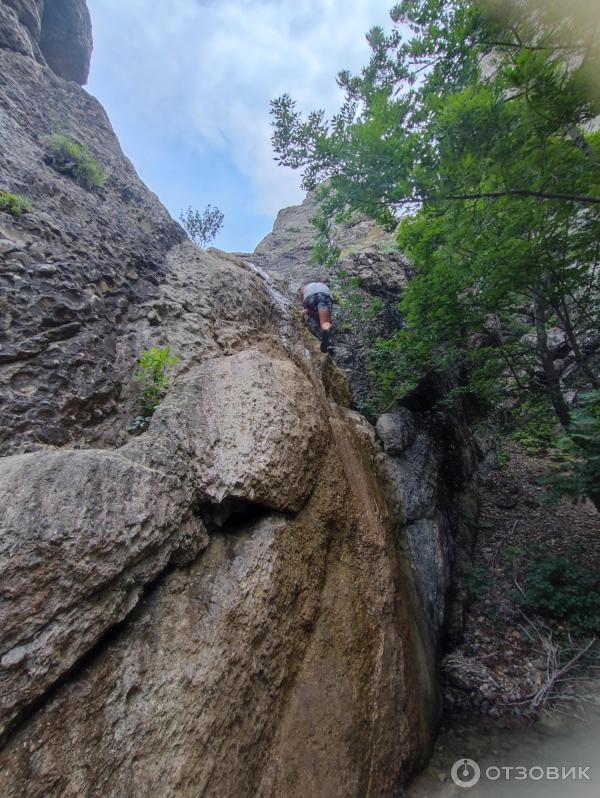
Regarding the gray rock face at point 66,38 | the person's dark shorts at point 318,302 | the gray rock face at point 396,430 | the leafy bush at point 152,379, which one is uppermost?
the gray rock face at point 66,38

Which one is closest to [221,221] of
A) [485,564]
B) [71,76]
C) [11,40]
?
[71,76]

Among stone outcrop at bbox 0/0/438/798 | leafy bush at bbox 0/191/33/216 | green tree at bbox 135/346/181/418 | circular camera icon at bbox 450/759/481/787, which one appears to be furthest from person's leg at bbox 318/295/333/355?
circular camera icon at bbox 450/759/481/787

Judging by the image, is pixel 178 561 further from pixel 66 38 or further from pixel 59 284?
pixel 66 38

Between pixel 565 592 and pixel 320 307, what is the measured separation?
6.02m

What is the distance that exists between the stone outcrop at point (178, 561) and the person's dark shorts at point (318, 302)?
2.44 m

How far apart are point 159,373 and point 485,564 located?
19.4 feet

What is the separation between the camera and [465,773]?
3.34 m

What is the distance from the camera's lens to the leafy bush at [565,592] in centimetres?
460

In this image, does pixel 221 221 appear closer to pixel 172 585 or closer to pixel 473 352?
pixel 473 352

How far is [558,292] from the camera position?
4.88 m

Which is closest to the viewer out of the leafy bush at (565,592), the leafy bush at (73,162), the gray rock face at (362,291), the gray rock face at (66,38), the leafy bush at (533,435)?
the leafy bush at (565,592)

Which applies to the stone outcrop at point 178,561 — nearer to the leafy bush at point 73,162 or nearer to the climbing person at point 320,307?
the leafy bush at point 73,162

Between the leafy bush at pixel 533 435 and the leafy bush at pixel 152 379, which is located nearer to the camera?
the leafy bush at pixel 152 379

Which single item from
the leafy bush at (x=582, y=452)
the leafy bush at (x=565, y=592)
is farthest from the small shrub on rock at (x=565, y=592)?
the leafy bush at (x=582, y=452)
